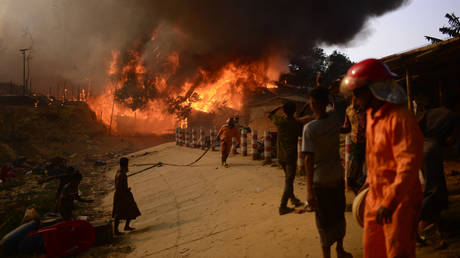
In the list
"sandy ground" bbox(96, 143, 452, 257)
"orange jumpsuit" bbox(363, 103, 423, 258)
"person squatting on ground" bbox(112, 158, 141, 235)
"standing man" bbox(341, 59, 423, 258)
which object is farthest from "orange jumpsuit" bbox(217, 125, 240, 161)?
"orange jumpsuit" bbox(363, 103, 423, 258)

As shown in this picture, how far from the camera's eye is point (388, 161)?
6.61 feet

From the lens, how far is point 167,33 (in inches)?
1149

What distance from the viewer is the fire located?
28156 mm

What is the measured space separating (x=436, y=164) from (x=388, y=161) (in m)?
1.88

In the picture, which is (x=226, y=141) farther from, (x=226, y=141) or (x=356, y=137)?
(x=356, y=137)

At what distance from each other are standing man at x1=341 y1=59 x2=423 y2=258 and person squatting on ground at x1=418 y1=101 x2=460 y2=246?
1714mm

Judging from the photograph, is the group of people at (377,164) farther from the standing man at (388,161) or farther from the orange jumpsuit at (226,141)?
the orange jumpsuit at (226,141)

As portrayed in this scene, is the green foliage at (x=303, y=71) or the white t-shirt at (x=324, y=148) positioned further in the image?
the green foliage at (x=303, y=71)

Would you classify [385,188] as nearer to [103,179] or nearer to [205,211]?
[205,211]

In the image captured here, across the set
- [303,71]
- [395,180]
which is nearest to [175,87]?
[303,71]

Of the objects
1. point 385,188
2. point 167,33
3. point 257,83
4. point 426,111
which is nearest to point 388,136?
point 385,188

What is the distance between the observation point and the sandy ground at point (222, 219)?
414 centimetres

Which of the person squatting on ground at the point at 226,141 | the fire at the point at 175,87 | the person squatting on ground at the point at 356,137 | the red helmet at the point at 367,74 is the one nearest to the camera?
the red helmet at the point at 367,74

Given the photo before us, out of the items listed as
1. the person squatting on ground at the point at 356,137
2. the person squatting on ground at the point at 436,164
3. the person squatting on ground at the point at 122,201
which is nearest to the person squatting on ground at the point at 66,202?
the person squatting on ground at the point at 122,201
